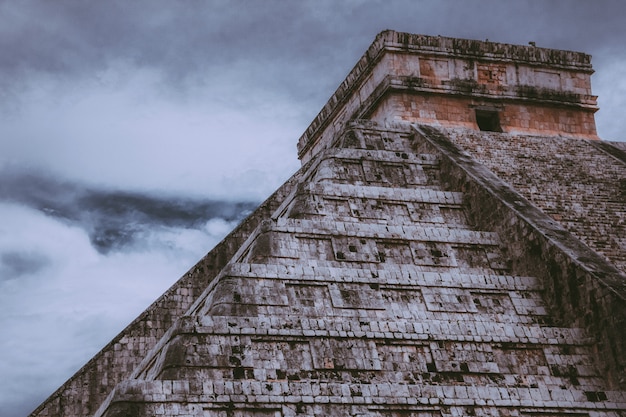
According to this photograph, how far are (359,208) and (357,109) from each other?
5964 mm

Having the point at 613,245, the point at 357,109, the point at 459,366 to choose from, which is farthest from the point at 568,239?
the point at 357,109

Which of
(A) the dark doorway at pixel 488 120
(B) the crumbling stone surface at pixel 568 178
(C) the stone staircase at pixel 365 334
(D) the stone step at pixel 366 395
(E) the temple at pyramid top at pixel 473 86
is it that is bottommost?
(D) the stone step at pixel 366 395

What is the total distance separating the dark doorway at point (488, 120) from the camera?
699 inches

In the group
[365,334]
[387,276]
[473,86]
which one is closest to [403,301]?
[387,276]

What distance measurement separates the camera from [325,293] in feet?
36.4

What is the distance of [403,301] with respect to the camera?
11.4 m

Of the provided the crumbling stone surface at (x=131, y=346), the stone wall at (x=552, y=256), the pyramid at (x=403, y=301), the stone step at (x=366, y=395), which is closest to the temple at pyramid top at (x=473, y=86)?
the pyramid at (x=403, y=301)

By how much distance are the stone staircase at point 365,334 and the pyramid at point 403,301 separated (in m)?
0.02

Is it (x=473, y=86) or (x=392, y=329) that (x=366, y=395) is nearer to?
(x=392, y=329)

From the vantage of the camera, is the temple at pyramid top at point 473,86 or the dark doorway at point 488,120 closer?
the temple at pyramid top at point 473,86

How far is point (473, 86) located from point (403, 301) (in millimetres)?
7406

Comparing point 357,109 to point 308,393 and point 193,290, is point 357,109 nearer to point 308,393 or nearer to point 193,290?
point 193,290

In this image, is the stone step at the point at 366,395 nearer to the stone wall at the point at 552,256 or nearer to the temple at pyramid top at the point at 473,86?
the stone wall at the point at 552,256

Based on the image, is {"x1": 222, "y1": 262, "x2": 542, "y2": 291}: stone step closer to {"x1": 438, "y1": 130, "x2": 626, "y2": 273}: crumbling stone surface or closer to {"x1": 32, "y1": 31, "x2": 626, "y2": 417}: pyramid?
{"x1": 32, "y1": 31, "x2": 626, "y2": 417}: pyramid
